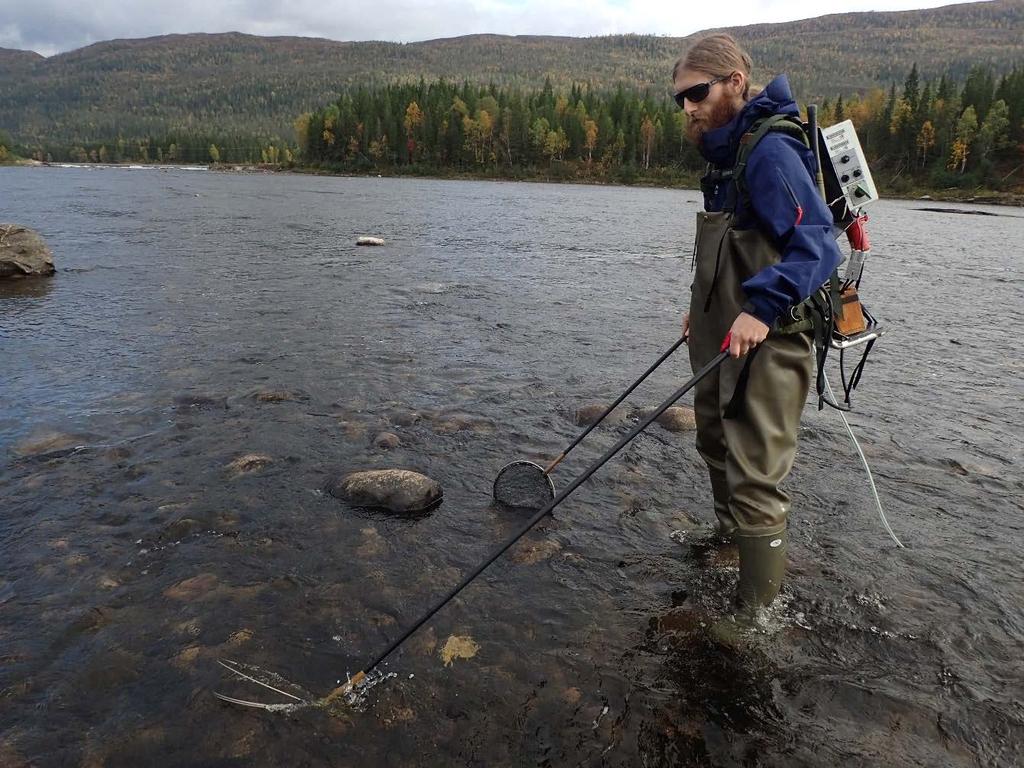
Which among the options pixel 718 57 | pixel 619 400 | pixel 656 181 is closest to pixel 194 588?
pixel 619 400

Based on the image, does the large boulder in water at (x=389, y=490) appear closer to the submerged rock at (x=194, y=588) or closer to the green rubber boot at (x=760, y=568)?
the submerged rock at (x=194, y=588)

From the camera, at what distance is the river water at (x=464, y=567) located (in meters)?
3.93

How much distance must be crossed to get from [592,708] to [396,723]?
119 cm

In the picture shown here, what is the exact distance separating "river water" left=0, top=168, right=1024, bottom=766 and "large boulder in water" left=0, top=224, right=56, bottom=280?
5.65 metres

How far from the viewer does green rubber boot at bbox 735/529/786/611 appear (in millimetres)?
4555

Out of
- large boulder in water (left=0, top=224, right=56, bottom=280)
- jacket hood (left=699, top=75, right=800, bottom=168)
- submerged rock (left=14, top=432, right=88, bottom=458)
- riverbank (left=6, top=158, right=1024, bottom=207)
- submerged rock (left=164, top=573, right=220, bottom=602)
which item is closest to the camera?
jacket hood (left=699, top=75, right=800, bottom=168)

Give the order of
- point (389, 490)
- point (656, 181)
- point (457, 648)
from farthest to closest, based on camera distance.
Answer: point (656, 181)
point (389, 490)
point (457, 648)

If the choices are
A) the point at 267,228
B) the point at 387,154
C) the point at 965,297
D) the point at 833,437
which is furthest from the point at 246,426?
the point at 387,154

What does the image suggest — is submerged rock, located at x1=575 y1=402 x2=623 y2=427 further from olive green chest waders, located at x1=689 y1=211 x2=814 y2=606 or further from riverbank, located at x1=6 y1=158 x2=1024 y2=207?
riverbank, located at x1=6 y1=158 x2=1024 y2=207

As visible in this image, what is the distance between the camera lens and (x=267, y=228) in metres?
31.0

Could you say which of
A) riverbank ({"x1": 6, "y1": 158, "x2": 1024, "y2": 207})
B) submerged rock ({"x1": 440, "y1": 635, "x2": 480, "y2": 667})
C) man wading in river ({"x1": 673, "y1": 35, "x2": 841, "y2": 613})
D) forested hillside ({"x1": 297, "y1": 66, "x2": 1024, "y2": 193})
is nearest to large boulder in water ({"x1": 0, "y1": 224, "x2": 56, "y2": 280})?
submerged rock ({"x1": 440, "y1": 635, "x2": 480, "y2": 667})

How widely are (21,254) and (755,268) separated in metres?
19.3

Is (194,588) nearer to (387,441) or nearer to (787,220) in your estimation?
(387,441)

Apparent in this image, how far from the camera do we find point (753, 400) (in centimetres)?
435
